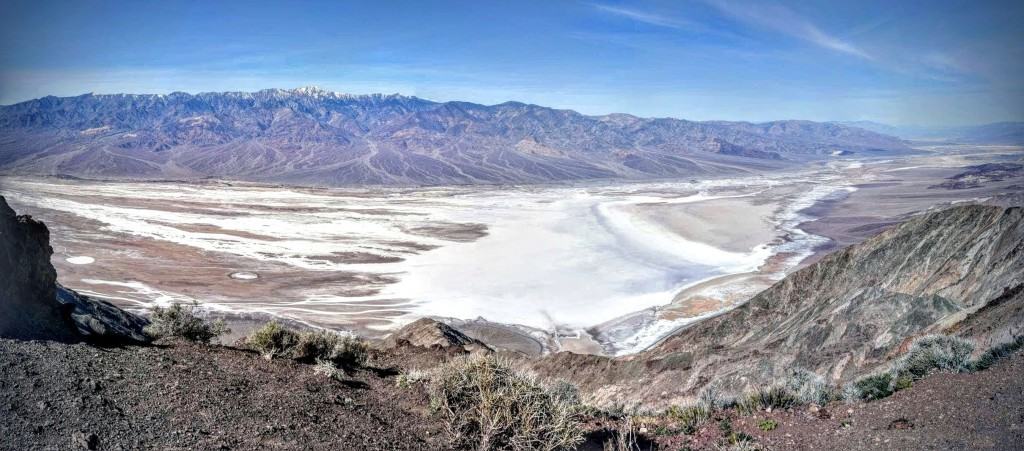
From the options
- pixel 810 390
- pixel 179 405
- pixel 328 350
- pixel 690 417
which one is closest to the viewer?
pixel 179 405

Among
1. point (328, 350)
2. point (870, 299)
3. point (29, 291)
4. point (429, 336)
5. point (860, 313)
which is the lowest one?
point (429, 336)

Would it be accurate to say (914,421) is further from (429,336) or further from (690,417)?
(429,336)

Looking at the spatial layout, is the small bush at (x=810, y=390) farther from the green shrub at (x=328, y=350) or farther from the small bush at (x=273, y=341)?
the small bush at (x=273, y=341)

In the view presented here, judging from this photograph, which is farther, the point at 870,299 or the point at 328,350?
the point at 870,299

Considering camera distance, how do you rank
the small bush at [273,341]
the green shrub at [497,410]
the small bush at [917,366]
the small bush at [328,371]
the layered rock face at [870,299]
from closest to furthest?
the green shrub at [497,410] → the small bush at [917,366] → the small bush at [328,371] → the small bush at [273,341] → the layered rock face at [870,299]

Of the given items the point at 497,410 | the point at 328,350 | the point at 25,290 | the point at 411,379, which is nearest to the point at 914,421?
the point at 497,410

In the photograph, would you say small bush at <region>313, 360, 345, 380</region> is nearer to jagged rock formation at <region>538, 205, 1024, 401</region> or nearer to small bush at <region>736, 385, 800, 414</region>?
small bush at <region>736, 385, 800, 414</region>

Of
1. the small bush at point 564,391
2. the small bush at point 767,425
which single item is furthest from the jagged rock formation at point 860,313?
the small bush at point 564,391

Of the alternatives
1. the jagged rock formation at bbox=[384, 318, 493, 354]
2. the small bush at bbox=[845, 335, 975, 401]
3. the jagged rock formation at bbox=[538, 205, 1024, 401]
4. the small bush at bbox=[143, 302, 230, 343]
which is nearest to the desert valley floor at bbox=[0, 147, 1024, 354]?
the jagged rock formation at bbox=[384, 318, 493, 354]
